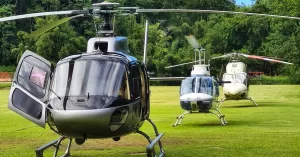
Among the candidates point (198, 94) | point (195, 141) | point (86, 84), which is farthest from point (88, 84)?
point (198, 94)

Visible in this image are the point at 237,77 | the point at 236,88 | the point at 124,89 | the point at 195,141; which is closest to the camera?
the point at 124,89

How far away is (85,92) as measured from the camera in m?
7.78

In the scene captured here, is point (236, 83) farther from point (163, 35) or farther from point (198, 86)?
point (163, 35)

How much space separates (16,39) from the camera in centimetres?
7619

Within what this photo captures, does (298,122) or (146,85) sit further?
(298,122)

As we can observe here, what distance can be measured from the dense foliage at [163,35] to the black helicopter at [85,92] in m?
50.6

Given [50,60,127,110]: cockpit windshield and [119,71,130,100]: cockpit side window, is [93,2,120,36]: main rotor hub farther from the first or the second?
[119,71,130,100]: cockpit side window

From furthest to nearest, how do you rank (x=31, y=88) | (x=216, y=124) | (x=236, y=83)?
(x=236, y=83), (x=216, y=124), (x=31, y=88)

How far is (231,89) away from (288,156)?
51.3 ft

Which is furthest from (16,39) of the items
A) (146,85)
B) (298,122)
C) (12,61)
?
(146,85)

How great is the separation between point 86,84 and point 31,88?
99 cm

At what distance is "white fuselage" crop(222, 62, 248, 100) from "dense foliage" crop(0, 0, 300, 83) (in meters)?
33.2

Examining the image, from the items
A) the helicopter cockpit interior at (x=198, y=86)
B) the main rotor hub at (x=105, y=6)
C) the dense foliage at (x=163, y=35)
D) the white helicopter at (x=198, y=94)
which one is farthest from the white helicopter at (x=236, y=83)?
the dense foliage at (x=163, y=35)

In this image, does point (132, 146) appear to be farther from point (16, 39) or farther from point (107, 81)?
point (16, 39)
